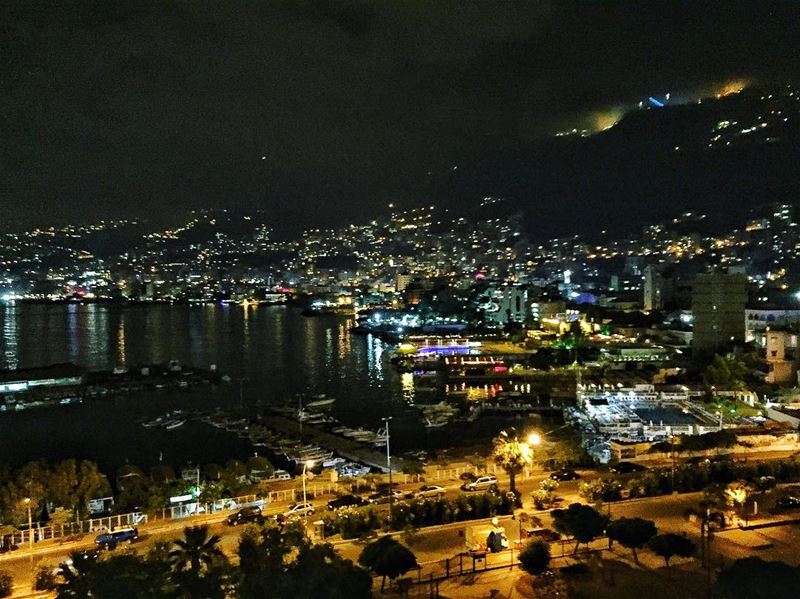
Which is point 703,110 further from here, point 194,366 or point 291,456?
point 291,456

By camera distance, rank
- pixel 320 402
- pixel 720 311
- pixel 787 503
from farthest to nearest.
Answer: pixel 720 311 → pixel 320 402 → pixel 787 503

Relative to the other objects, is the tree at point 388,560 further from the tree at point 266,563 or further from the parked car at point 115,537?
the parked car at point 115,537

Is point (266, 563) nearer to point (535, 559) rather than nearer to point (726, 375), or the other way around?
point (535, 559)

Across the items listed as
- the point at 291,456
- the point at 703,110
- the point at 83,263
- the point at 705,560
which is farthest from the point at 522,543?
the point at 83,263

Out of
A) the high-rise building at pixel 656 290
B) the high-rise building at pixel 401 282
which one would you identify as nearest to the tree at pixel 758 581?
the high-rise building at pixel 656 290

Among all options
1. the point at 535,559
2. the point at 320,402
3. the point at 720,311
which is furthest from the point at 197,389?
the point at 535,559

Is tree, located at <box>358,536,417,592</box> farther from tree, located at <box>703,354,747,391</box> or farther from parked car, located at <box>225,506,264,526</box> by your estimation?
tree, located at <box>703,354,747,391</box>
